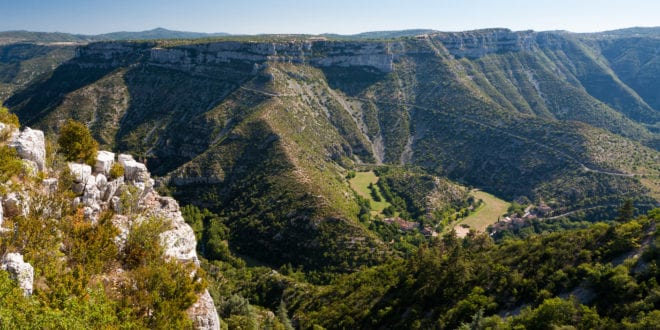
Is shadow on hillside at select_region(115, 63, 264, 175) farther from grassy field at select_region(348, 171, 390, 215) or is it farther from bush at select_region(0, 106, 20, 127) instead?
bush at select_region(0, 106, 20, 127)

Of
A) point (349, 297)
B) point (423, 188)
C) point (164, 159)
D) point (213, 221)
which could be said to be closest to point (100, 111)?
point (164, 159)

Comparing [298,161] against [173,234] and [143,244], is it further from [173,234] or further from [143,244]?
[143,244]

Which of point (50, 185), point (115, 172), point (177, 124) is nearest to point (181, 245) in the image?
point (115, 172)

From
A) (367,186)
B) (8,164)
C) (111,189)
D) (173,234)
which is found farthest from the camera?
(367,186)

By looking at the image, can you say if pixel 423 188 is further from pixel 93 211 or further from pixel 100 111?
pixel 100 111

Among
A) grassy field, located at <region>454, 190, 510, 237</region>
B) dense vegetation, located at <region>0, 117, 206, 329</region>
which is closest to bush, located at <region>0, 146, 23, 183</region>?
dense vegetation, located at <region>0, 117, 206, 329</region>

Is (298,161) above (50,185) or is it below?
below

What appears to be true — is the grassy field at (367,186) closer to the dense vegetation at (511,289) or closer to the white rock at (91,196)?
the dense vegetation at (511,289)
